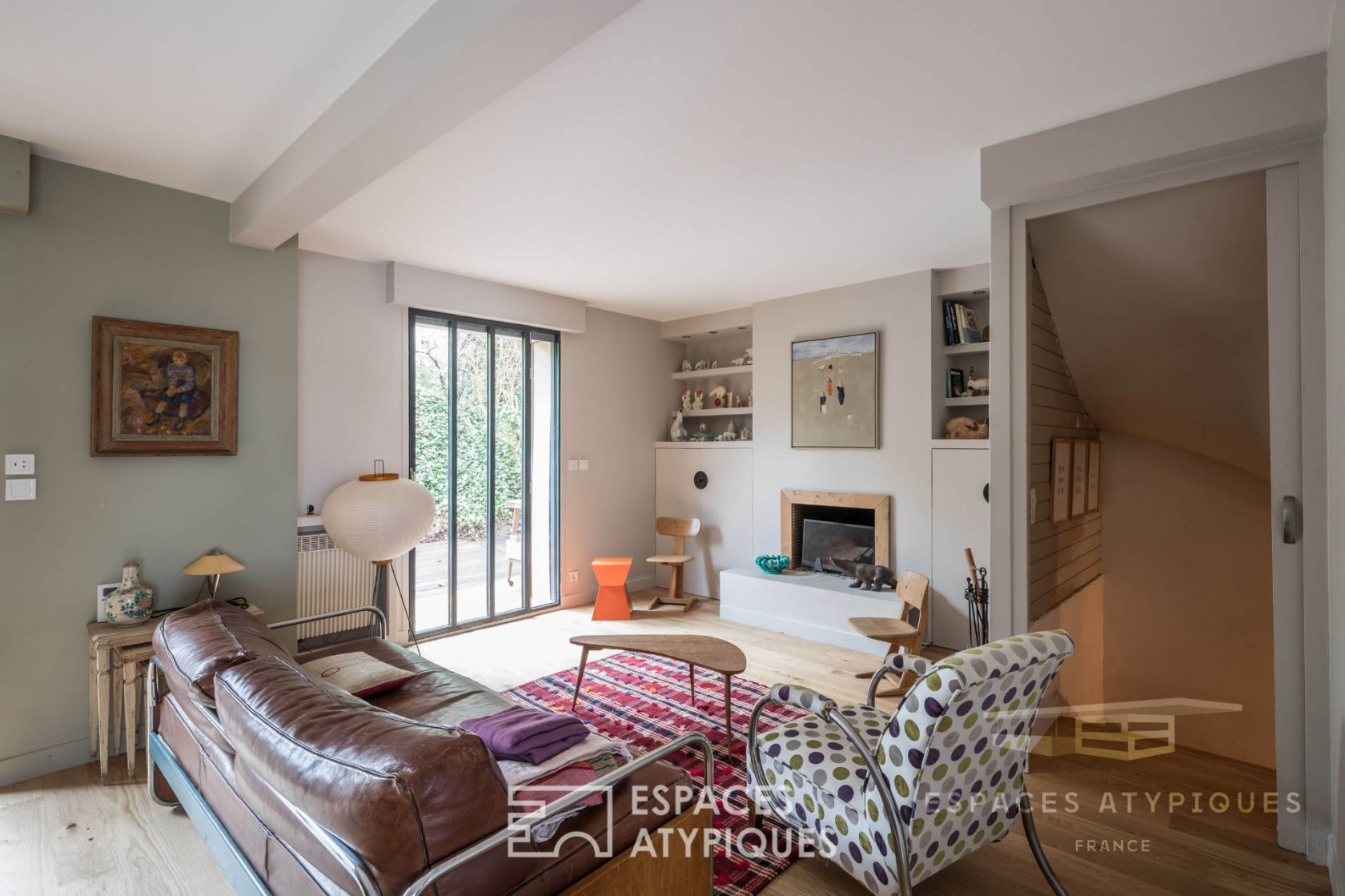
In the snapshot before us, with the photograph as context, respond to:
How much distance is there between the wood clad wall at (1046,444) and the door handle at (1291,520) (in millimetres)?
839

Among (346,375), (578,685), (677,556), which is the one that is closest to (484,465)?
(346,375)

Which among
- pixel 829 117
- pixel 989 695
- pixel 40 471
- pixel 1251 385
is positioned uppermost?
pixel 829 117

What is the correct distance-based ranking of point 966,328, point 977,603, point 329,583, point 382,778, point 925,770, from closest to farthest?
point 382,778 < point 925,770 < point 977,603 < point 329,583 < point 966,328

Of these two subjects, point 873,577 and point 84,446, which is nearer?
point 84,446

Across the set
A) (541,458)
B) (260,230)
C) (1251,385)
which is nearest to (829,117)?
(1251,385)

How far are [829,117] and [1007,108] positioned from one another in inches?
26.7

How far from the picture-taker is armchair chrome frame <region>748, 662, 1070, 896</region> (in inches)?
65.5

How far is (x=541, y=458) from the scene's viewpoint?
5.50 m

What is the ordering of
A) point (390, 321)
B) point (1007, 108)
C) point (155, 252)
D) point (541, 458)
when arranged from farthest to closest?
point (541, 458)
point (390, 321)
point (155, 252)
point (1007, 108)

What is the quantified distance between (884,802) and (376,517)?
318cm

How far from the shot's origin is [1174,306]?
3.00 m

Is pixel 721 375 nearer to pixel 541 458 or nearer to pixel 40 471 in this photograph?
pixel 541 458

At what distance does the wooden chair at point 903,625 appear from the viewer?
3.62 m

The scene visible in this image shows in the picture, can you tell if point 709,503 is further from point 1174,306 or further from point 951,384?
point 1174,306
